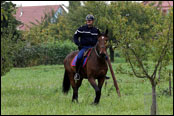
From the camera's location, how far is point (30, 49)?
120 ft

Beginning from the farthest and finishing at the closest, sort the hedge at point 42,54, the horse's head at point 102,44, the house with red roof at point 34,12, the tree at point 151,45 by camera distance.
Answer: the house with red roof at point 34,12 → the hedge at point 42,54 → the horse's head at point 102,44 → the tree at point 151,45

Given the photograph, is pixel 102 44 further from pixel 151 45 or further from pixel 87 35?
pixel 151 45

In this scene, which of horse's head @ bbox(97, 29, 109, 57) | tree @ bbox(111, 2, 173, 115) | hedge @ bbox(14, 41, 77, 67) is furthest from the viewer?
hedge @ bbox(14, 41, 77, 67)

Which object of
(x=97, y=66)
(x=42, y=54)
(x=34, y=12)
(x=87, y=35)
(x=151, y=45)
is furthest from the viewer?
(x=34, y=12)

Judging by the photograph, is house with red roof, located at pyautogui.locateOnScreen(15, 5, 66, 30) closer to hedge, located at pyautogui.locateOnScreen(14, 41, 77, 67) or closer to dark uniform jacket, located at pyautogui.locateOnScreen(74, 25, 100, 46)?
hedge, located at pyautogui.locateOnScreen(14, 41, 77, 67)

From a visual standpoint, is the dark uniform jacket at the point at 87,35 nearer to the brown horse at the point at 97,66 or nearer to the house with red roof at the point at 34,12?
the brown horse at the point at 97,66

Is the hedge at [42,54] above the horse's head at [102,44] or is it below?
below

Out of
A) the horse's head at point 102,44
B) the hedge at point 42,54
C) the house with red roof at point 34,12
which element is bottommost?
the hedge at point 42,54

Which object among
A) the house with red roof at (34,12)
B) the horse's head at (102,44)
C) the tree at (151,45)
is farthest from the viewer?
the house with red roof at (34,12)

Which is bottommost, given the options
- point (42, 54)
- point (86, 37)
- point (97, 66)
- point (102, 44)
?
point (42, 54)

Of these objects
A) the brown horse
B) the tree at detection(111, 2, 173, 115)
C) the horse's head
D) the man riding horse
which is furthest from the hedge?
the tree at detection(111, 2, 173, 115)

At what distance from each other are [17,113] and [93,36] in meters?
3.53

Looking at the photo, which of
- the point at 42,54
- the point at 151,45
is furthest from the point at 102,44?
the point at 42,54

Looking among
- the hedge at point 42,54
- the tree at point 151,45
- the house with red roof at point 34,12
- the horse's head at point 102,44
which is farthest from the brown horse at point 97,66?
the house with red roof at point 34,12
